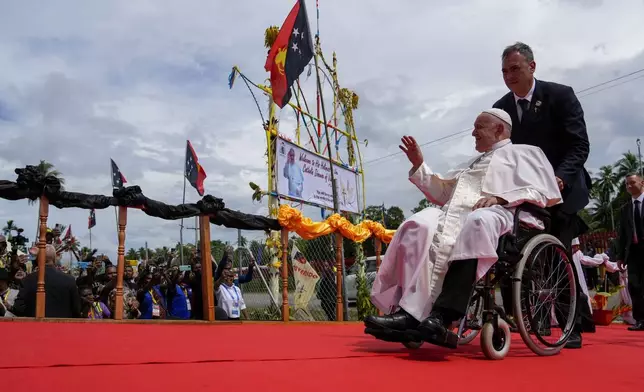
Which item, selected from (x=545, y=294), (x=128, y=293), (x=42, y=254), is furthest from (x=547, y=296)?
(x=128, y=293)

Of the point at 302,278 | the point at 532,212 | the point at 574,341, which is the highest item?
the point at 532,212

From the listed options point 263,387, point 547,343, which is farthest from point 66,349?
point 547,343

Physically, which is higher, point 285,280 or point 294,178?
point 294,178

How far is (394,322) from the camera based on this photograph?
2.38 metres

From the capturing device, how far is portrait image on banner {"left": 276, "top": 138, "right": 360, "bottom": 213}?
1162 cm

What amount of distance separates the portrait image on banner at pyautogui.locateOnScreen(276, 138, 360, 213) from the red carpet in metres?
8.74

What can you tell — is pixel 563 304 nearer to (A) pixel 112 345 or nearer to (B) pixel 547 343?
(B) pixel 547 343

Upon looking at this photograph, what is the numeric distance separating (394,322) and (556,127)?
159cm

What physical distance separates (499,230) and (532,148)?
0.61m

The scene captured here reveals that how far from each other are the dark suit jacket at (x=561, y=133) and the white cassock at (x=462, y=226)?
351 millimetres

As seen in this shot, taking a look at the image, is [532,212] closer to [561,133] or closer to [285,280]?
[561,133]

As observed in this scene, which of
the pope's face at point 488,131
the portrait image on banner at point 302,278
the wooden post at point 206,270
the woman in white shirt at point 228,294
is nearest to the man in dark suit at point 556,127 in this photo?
the pope's face at point 488,131

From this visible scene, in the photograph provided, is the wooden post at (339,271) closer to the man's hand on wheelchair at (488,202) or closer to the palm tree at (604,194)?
the man's hand on wheelchair at (488,202)

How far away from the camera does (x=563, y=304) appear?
2869 mm
